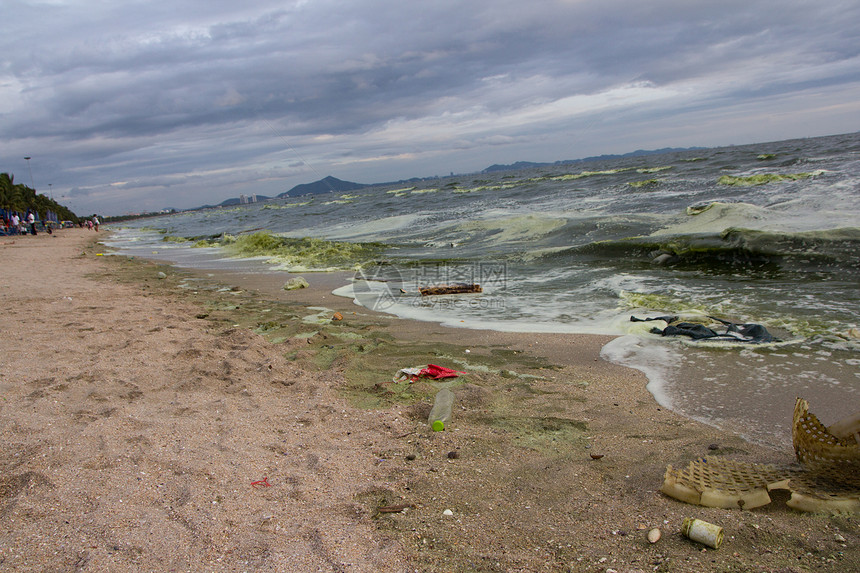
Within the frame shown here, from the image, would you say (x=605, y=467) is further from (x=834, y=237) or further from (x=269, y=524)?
(x=834, y=237)

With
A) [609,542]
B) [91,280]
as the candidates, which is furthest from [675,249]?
[91,280]

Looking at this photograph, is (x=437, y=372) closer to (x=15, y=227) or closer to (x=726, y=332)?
(x=726, y=332)

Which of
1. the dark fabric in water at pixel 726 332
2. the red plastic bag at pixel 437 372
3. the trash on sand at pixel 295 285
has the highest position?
the trash on sand at pixel 295 285

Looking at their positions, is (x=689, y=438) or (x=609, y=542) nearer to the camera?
(x=609, y=542)

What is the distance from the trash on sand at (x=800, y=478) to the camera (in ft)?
7.55

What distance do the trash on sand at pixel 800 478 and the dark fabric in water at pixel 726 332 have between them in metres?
2.55

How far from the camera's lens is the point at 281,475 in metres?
2.73

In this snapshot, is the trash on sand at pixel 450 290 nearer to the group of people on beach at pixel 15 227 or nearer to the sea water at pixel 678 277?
the sea water at pixel 678 277

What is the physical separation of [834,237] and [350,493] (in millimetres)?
10070

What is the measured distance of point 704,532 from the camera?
208 centimetres

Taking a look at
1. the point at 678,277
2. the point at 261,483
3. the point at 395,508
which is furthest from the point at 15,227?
the point at 395,508

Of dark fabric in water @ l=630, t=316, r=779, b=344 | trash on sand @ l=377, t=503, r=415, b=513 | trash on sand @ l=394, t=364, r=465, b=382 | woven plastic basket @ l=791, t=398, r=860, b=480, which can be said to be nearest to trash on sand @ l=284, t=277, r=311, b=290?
trash on sand @ l=394, t=364, r=465, b=382

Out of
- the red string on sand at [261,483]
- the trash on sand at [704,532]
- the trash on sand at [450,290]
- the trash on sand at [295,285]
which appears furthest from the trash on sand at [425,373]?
the trash on sand at [295,285]

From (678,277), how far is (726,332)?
364 cm
